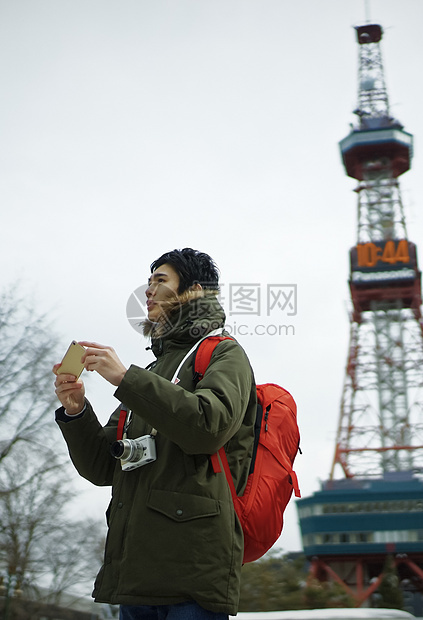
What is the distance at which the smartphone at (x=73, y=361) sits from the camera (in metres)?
2.34

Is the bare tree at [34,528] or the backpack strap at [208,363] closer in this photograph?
the backpack strap at [208,363]

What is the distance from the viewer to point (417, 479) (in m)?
43.0

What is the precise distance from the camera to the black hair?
2.72m

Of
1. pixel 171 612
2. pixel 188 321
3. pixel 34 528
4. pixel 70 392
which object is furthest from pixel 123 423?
pixel 34 528

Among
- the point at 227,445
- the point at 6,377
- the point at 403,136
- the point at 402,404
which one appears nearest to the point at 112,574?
the point at 227,445

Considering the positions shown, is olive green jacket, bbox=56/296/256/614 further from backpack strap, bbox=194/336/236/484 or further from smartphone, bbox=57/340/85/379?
smartphone, bbox=57/340/85/379

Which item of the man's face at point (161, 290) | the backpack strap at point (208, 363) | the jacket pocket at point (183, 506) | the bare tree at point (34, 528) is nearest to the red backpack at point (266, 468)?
the backpack strap at point (208, 363)

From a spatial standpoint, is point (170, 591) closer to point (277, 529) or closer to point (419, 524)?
point (277, 529)

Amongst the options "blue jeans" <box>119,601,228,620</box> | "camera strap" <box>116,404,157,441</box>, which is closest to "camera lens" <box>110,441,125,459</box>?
"camera strap" <box>116,404,157,441</box>

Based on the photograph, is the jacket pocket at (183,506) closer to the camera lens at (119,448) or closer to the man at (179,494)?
the man at (179,494)

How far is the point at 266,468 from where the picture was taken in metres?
2.38

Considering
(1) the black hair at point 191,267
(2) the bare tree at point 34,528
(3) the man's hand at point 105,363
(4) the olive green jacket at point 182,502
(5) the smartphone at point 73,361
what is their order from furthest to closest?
(2) the bare tree at point 34,528 → (1) the black hair at point 191,267 → (5) the smartphone at point 73,361 → (3) the man's hand at point 105,363 → (4) the olive green jacket at point 182,502

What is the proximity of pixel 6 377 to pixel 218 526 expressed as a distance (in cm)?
1822

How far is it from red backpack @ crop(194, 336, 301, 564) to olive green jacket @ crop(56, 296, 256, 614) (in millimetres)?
40
